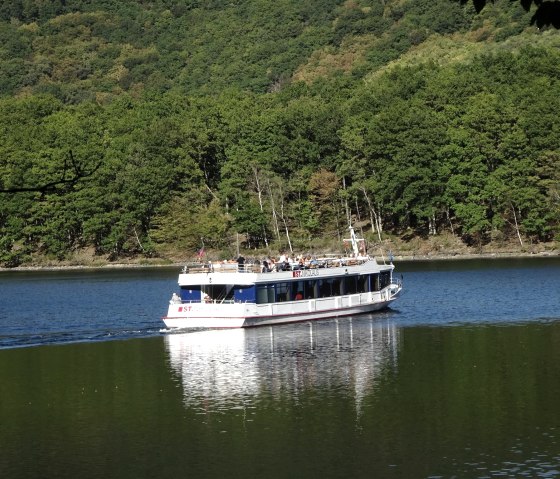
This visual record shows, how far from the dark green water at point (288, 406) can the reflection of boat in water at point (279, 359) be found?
107 mm

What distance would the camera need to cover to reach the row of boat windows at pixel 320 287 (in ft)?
236

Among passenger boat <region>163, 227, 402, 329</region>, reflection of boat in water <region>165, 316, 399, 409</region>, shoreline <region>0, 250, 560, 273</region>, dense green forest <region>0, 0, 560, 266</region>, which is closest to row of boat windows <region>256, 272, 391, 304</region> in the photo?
passenger boat <region>163, 227, 402, 329</region>

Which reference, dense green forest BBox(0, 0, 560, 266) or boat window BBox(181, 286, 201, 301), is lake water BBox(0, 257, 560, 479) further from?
dense green forest BBox(0, 0, 560, 266)

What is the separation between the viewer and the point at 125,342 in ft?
215

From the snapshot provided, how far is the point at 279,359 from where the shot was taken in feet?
189

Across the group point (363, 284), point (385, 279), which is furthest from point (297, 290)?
point (385, 279)

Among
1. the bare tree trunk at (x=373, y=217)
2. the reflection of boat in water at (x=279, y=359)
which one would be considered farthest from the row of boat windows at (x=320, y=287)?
the bare tree trunk at (x=373, y=217)

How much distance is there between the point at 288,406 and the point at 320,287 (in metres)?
29.6

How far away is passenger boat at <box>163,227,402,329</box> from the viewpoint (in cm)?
7000

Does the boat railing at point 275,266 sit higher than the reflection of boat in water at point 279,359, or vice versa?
the boat railing at point 275,266

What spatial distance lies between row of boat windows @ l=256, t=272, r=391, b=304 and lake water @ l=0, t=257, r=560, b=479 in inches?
89.3

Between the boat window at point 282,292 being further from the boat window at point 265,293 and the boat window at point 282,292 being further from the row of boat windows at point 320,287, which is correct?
the boat window at point 265,293

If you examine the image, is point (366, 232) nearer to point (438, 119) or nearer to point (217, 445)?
point (438, 119)

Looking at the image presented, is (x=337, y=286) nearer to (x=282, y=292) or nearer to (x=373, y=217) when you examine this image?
(x=282, y=292)
